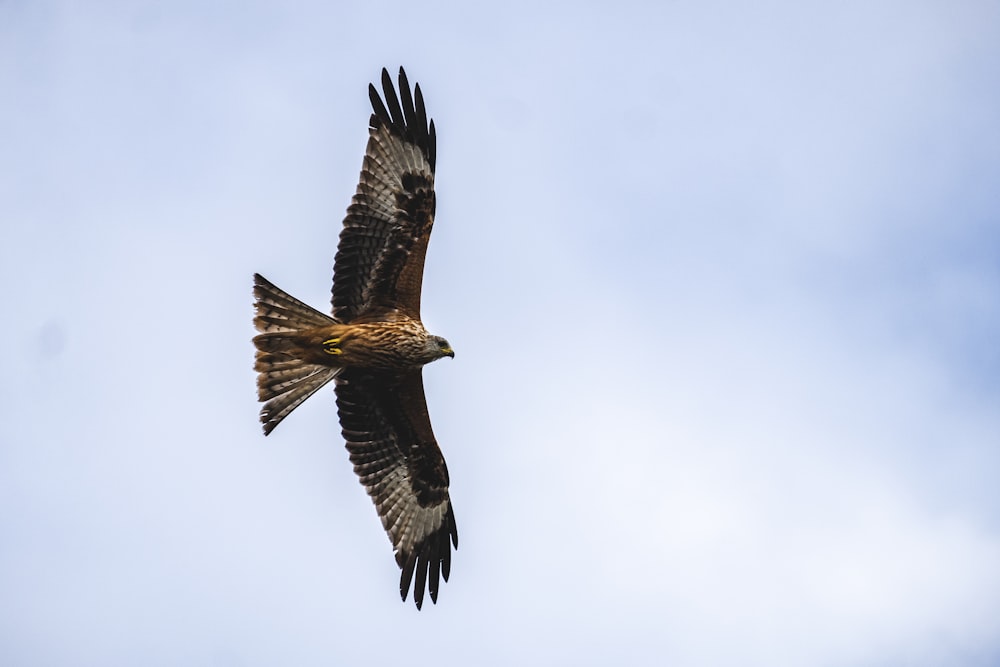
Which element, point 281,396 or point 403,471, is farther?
point 403,471

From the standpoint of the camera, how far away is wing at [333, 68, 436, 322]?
1286cm

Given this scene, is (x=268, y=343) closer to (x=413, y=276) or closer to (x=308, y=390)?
(x=308, y=390)

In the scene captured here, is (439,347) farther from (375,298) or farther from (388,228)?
(388,228)

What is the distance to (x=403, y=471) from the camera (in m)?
14.0

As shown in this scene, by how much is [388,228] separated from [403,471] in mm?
2694

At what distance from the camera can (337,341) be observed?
41.8ft

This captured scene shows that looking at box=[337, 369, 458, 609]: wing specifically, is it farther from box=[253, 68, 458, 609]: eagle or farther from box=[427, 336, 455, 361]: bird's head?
box=[427, 336, 455, 361]: bird's head

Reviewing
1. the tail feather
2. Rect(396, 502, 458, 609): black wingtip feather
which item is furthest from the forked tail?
Rect(396, 502, 458, 609): black wingtip feather

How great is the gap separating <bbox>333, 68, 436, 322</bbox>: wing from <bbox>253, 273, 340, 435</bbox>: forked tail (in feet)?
1.36

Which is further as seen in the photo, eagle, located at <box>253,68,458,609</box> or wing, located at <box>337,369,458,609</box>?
wing, located at <box>337,369,458,609</box>

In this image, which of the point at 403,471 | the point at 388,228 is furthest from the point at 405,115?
the point at 403,471

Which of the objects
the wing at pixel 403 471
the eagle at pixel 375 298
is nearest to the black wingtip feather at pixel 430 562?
the wing at pixel 403 471

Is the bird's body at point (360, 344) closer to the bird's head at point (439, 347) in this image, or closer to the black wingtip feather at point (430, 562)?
the bird's head at point (439, 347)

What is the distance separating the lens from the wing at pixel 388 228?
1286cm
